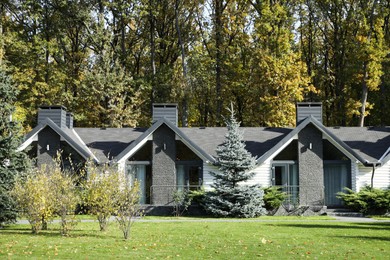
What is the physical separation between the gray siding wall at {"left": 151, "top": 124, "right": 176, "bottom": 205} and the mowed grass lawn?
27.3ft

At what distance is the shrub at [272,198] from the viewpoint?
1091 inches

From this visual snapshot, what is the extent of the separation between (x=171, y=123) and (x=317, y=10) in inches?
821

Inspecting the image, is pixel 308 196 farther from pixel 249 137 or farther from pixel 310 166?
pixel 249 137

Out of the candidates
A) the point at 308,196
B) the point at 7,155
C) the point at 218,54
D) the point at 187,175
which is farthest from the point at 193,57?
the point at 7,155

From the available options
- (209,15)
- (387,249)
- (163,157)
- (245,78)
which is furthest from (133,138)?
(387,249)

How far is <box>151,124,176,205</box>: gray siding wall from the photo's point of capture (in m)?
29.7

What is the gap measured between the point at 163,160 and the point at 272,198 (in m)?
5.95

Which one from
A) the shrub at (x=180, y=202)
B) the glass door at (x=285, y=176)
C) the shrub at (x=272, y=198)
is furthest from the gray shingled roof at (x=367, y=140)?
the shrub at (x=180, y=202)

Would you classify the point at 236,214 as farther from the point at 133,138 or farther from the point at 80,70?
the point at 80,70

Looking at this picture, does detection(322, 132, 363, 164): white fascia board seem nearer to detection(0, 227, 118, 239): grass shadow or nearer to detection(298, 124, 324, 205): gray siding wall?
detection(298, 124, 324, 205): gray siding wall

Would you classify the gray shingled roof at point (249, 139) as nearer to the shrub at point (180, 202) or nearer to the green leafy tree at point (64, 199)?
the shrub at point (180, 202)

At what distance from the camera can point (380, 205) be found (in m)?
27.4

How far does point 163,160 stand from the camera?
1176 inches

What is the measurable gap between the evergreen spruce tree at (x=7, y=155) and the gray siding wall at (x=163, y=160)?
907cm
